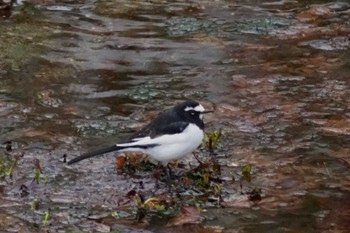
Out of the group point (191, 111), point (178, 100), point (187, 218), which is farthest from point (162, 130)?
point (178, 100)

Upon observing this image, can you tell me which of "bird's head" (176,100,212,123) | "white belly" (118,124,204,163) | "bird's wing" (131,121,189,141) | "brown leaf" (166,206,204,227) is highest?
"bird's head" (176,100,212,123)

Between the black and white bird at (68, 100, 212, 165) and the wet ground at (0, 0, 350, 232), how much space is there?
1.05 feet

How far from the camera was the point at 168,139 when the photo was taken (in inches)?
299

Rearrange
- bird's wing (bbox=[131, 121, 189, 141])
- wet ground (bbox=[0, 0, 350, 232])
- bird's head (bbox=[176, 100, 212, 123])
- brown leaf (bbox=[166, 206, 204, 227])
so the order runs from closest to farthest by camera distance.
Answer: brown leaf (bbox=[166, 206, 204, 227]) → wet ground (bbox=[0, 0, 350, 232]) → bird's wing (bbox=[131, 121, 189, 141]) → bird's head (bbox=[176, 100, 212, 123])

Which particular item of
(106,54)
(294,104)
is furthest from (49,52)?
(294,104)

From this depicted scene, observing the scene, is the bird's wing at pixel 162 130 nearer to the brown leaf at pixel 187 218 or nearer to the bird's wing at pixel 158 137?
the bird's wing at pixel 158 137

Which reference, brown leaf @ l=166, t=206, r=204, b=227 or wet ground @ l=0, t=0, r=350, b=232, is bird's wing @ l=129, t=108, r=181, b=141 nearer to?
→ wet ground @ l=0, t=0, r=350, b=232

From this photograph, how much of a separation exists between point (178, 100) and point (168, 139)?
242 centimetres

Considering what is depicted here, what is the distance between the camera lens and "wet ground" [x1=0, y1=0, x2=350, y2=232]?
23.7ft

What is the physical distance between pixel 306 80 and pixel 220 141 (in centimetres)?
228

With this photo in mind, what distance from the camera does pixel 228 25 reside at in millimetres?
12961

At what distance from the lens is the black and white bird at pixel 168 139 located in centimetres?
754

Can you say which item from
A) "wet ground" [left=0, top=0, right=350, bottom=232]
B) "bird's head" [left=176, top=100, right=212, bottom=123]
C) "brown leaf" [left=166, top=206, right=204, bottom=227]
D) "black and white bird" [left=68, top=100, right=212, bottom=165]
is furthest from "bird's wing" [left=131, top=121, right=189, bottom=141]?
"brown leaf" [left=166, top=206, right=204, bottom=227]

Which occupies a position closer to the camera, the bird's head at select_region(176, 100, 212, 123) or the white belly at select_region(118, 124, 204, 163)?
the white belly at select_region(118, 124, 204, 163)
